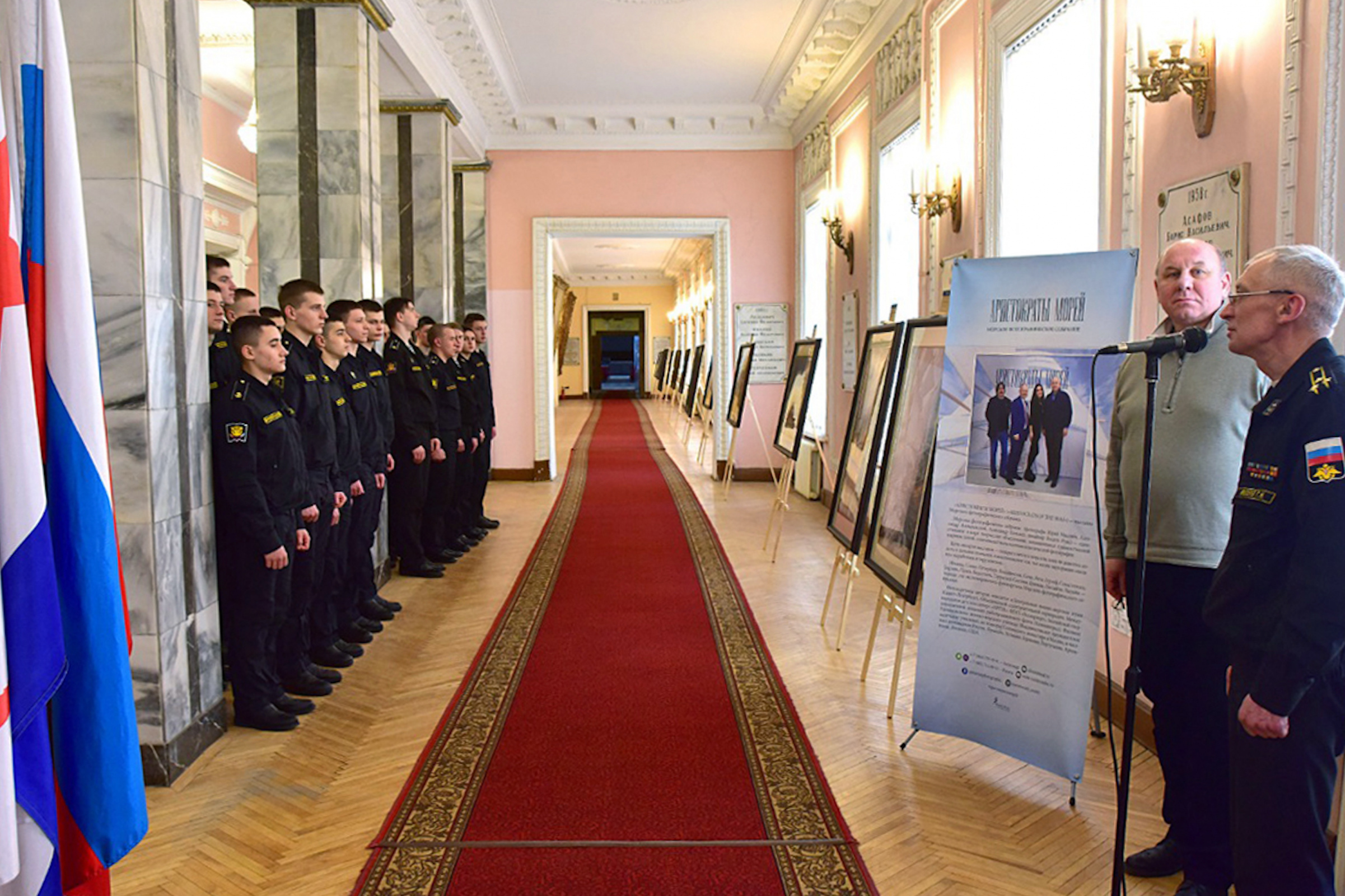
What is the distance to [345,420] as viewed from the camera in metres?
5.25

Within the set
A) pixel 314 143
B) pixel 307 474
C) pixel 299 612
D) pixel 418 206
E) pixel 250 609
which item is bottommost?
pixel 299 612

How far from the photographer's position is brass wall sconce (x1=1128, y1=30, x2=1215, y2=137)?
3488mm

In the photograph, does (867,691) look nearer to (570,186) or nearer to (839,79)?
(839,79)

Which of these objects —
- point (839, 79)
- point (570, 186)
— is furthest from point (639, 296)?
point (839, 79)

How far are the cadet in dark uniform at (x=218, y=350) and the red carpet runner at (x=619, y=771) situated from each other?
1759 mm

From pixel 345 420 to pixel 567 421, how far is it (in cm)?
1782

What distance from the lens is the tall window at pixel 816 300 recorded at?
35.5 ft

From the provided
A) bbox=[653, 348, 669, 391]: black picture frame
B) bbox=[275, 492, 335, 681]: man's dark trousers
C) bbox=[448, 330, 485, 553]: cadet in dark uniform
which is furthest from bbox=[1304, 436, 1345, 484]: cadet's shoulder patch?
bbox=[653, 348, 669, 391]: black picture frame

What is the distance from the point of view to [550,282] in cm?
1234

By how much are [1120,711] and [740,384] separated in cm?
699

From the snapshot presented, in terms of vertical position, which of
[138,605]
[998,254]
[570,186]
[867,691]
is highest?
[570,186]

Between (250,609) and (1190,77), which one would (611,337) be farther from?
(1190,77)

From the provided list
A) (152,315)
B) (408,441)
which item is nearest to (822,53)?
(408,441)

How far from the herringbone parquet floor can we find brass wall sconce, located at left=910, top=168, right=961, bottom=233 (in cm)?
266
